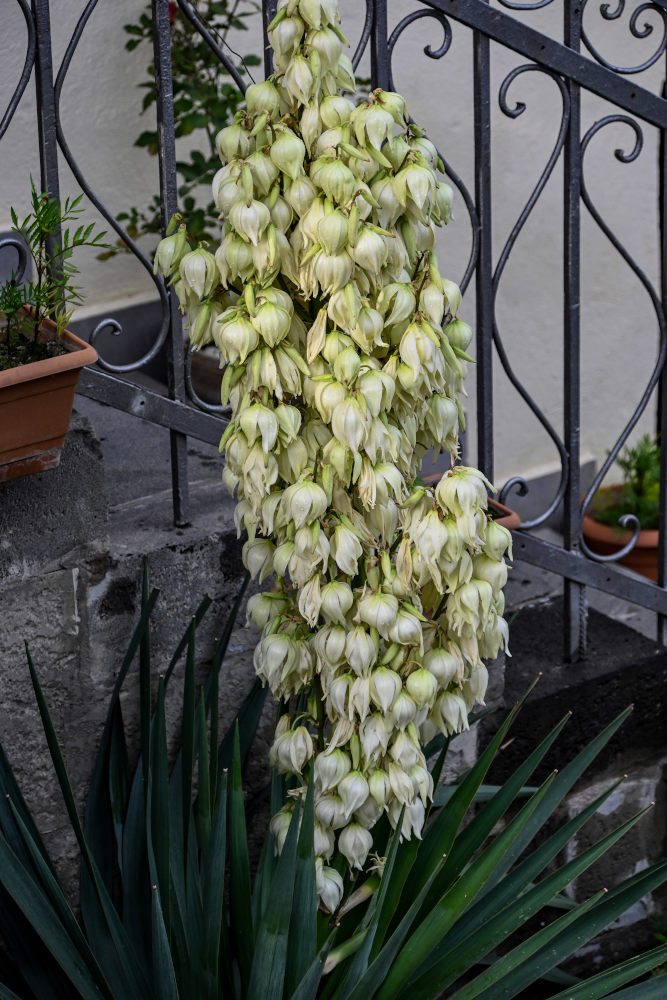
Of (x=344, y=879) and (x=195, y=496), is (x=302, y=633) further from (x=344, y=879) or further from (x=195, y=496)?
(x=195, y=496)

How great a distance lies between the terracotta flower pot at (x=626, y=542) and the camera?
3.82 m

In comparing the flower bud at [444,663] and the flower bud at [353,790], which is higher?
the flower bud at [444,663]

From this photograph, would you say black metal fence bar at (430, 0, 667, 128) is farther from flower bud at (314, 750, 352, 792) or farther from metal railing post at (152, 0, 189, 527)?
flower bud at (314, 750, 352, 792)

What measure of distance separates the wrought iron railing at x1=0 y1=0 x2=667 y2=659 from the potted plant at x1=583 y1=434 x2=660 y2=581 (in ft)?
4.66

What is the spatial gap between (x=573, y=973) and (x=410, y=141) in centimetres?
176

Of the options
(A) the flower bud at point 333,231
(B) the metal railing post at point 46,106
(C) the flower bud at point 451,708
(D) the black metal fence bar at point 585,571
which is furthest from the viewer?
(D) the black metal fence bar at point 585,571

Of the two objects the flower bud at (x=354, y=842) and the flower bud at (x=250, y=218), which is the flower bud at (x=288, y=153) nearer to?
the flower bud at (x=250, y=218)

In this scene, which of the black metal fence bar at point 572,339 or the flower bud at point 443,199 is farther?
the black metal fence bar at point 572,339

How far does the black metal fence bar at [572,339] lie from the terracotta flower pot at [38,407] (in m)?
0.91

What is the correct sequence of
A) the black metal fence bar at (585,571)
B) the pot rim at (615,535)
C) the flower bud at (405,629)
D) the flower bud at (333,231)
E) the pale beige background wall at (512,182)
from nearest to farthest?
1. the flower bud at (333,231)
2. the flower bud at (405,629)
3. the black metal fence bar at (585,571)
4. the pale beige background wall at (512,182)
5. the pot rim at (615,535)

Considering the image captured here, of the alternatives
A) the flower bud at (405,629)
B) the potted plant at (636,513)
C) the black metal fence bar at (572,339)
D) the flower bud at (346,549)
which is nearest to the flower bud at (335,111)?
the flower bud at (346,549)

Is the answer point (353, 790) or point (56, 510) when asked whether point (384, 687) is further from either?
point (56, 510)

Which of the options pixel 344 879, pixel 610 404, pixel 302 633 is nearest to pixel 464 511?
pixel 302 633

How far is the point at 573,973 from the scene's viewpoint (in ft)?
8.07
